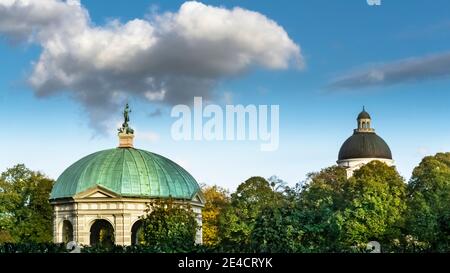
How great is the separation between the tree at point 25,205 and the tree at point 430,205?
32087 millimetres

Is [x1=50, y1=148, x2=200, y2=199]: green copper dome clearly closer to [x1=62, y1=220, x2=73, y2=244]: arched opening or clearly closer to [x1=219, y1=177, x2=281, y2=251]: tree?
[x1=62, y1=220, x2=73, y2=244]: arched opening

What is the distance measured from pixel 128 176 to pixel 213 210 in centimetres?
2103

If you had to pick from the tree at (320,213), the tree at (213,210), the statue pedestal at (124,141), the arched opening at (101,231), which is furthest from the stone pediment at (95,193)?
the tree at (320,213)

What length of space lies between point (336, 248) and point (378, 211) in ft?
88.2

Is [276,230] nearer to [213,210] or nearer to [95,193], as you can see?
[95,193]

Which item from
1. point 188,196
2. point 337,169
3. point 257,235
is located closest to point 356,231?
point 257,235

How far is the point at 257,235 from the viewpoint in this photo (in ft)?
208

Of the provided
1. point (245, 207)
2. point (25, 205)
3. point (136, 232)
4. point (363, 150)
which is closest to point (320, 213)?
point (136, 232)

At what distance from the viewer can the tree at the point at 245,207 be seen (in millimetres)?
84125

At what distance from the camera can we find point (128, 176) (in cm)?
8544

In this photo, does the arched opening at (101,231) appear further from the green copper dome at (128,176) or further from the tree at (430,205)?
the tree at (430,205)

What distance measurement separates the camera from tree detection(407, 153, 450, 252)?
2273 inches

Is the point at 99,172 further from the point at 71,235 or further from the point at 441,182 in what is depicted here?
the point at 441,182

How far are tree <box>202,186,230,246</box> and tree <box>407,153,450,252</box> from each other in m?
17.1
